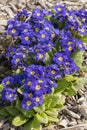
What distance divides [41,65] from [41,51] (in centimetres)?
25

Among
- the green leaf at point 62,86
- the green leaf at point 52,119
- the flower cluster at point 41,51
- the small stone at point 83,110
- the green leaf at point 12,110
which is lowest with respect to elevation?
the small stone at point 83,110

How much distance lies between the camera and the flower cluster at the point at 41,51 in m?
3.92

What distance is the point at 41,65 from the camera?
4469 mm

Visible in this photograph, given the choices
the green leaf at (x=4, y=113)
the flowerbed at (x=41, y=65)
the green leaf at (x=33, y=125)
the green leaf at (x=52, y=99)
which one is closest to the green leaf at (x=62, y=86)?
the flowerbed at (x=41, y=65)

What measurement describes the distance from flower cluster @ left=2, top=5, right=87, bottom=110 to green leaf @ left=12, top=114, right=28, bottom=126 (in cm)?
17

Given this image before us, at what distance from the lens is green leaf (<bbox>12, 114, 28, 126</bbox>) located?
3.94m

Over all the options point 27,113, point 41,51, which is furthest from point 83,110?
point 41,51

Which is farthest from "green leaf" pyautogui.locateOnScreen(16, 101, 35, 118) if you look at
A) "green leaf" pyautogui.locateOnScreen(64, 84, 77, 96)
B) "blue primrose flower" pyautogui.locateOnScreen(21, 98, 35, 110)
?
"green leaf" pyautogui.locateOnScreen(64, 84, 77, 96)

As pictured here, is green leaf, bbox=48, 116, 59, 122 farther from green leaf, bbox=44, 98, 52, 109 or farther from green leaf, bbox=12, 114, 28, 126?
green leaf, bbox=12, 114, 28, 126

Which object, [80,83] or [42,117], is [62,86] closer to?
[80,83]

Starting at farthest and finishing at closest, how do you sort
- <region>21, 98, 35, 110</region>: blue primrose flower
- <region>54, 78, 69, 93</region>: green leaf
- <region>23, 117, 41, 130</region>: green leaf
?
<region>54, 78, 69, 93</region>: green leaf < <region>23, 117, 41, 130</region>: green leaf < <region>21, 98, 35, 110</region>: blue primrose flower

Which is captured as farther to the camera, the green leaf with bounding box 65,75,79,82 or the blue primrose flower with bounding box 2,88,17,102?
the green leaf with bounding box 65,75,79,82

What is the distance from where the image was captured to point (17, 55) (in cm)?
432

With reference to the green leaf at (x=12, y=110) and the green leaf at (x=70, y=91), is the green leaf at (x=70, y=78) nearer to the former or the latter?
the green leaf at (x=70, y=91)
